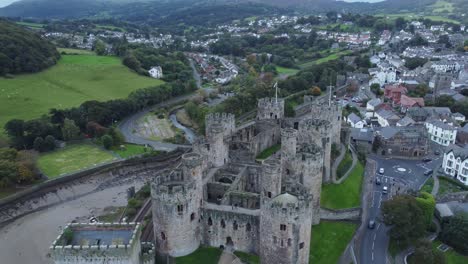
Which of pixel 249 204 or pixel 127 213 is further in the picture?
pixel 127 213

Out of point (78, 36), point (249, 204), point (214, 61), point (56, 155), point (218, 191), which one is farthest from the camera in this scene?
point (78, 36)

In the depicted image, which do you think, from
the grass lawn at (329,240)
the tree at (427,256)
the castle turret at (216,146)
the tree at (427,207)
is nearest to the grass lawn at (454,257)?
the tree at (427,256)

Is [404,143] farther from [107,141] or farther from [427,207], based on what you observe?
[107,141]

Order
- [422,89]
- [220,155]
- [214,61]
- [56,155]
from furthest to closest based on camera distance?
[214,61], [422,89], [56,155], [220,155]

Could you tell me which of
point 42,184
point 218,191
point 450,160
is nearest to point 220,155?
point 218,191

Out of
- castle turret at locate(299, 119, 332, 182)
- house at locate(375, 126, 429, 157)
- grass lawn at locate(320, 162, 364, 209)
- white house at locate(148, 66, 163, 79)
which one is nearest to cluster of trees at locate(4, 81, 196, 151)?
white house at locate(148, 66, 163, 79)

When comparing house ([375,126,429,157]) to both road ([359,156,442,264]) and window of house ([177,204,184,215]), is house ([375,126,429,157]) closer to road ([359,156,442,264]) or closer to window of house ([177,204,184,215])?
road ([359,156,442,264])

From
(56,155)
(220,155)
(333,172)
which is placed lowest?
(56,155)

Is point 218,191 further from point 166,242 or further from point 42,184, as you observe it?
point 42,184
